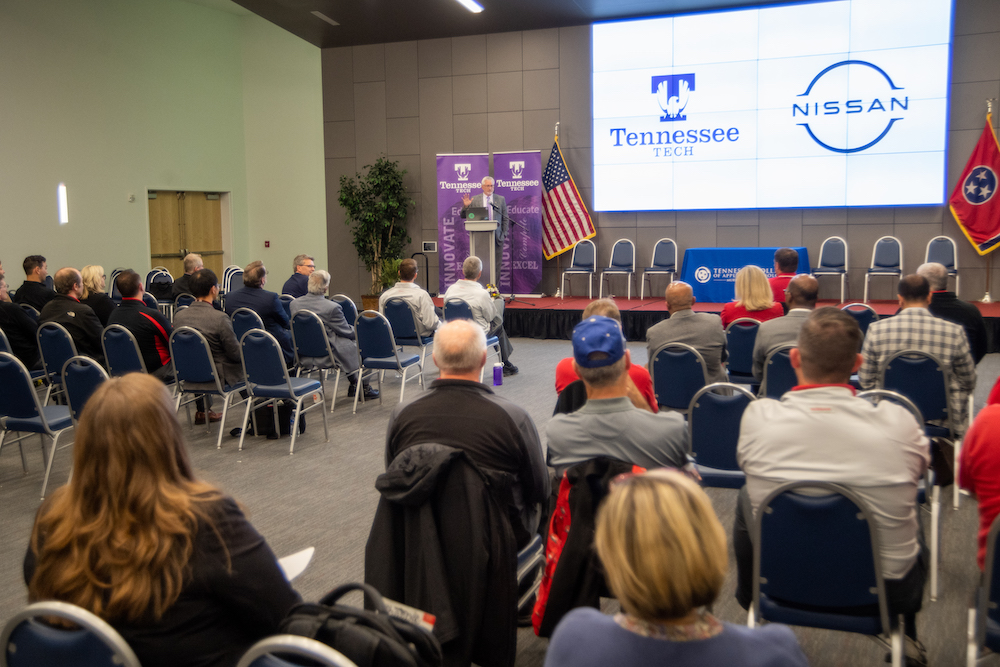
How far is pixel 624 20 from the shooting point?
10633 millimetres

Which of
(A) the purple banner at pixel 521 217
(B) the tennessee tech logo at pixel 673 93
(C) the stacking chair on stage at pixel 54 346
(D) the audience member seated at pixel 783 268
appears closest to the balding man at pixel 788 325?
(D) the audience member seated at pixel 783 268

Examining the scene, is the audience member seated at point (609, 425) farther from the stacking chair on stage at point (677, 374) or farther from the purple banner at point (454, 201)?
the purple banner at point (454, 201)

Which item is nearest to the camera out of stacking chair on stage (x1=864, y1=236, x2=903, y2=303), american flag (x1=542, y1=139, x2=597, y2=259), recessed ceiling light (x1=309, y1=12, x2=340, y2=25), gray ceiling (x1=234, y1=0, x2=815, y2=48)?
stacking chair on stage (x1=864, y1=236, x2=903, y2=303)

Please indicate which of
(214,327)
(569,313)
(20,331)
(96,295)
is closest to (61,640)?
(214,327)

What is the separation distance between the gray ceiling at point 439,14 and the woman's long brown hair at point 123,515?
959 cm

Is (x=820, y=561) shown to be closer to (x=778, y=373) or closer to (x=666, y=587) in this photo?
(x=666, y=587)

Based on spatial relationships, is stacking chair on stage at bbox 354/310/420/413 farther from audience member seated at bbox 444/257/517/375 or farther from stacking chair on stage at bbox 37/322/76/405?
stacking chair on stage at bbox 37/322/76/405

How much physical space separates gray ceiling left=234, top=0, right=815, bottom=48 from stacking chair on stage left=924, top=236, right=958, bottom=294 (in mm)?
3574

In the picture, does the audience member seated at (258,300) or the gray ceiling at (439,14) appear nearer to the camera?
the audience member seated at (258,300)

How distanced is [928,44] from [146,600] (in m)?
Answer: 10.5

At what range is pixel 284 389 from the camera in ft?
16.8

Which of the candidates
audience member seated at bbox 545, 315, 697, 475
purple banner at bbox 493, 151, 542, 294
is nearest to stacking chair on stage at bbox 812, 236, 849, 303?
purple banner at bbox 493, 151, 542, 294

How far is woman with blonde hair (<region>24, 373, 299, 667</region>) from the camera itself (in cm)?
145

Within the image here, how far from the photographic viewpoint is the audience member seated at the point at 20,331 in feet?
18.8
